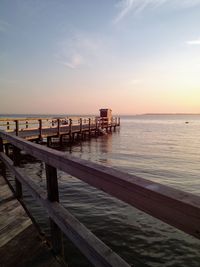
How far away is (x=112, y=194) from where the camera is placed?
5.68 ft

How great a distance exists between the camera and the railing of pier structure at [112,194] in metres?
1.26

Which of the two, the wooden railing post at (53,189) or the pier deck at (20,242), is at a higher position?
the wooden railing post at (53,189)

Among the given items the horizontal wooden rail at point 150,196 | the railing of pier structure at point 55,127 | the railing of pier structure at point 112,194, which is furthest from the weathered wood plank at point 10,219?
the railing of pier structure at point 55,127

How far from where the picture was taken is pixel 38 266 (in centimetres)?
266

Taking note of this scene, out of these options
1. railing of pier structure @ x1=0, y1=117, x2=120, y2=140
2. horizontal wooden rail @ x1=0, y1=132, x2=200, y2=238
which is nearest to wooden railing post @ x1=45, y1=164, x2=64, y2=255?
horizontal wooden rail @ x1=0, y1=132, x2=200, y2=238

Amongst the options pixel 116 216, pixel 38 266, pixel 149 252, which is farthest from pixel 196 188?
pixel 38 266

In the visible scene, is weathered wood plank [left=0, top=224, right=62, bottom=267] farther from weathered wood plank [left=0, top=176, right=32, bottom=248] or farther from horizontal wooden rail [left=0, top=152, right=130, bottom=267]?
horizontal wooden rail [left=0, top=152, right=130, bottom=267]

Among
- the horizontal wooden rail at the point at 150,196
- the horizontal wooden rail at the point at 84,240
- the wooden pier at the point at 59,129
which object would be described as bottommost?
the wooden pier at the point at 59,129

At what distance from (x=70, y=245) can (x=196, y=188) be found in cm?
557

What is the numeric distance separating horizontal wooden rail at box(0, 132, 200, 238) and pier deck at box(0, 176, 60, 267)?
1296 millimetres

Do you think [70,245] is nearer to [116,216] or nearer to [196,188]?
[116,216]

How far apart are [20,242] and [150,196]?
7.78ft

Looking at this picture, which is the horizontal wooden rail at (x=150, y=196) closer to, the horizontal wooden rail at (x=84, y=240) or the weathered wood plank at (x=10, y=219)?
the horizontal wooden rail at (x=84, y=240)

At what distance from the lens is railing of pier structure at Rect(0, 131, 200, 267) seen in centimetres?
126
